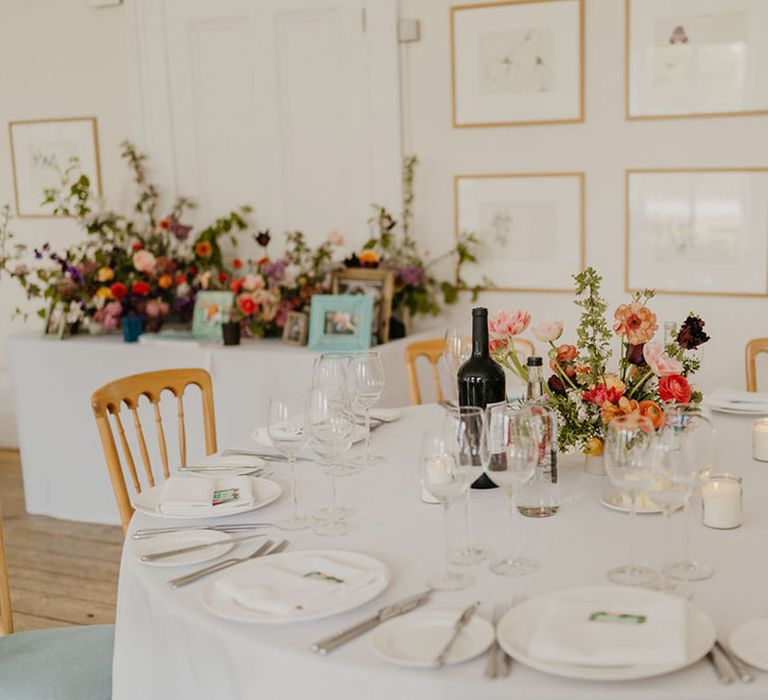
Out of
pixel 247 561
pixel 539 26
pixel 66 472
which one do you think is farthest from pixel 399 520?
pixel 66 472

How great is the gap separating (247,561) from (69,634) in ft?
2.47

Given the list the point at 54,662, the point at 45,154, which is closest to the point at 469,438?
the point at 54,662

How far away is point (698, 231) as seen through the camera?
13.9 ft

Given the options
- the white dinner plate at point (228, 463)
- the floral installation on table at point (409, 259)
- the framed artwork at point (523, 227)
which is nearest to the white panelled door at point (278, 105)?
the floral installation on table at point (409, 259)

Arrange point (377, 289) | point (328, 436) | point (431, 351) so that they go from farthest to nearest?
point (377, 289) → point (431, 351) → point (328, 436)

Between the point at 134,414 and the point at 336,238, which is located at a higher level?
the point at 336,238

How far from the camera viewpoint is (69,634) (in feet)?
7.89

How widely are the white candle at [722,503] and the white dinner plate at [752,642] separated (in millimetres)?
428

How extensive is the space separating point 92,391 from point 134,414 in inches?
76.9

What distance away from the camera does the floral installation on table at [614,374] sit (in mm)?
2199

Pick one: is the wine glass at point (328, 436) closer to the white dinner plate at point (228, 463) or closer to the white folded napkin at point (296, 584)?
the white folded napkin at point (296, 584)

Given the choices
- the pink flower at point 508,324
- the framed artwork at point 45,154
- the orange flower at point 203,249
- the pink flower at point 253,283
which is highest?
the framed artwork at point 45,154

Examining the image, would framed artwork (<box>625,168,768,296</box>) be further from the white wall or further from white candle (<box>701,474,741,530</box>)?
white candle (<box>701,474,741,530</box>)

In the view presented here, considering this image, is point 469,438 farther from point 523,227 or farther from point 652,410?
point 523,227
